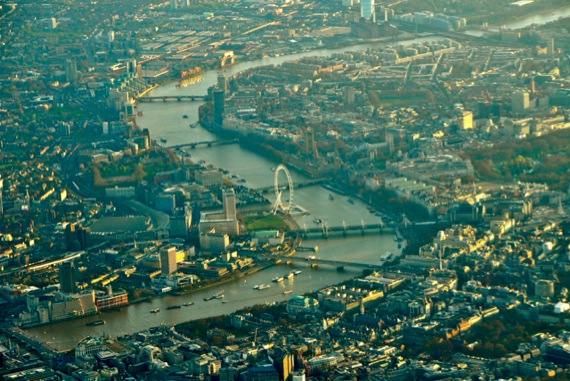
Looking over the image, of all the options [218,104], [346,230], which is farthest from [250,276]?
[218,104]

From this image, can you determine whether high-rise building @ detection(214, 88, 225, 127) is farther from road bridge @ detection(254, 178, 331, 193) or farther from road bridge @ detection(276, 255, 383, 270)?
road bridge @ detection(276, 255, 383, 270)

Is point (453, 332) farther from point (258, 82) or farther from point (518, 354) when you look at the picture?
point (258, 82)

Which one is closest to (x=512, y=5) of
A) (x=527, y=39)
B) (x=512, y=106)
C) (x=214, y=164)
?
(x=527, y=39)

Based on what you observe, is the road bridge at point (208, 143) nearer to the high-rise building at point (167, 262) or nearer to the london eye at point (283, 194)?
the london eye at point (283, 194)

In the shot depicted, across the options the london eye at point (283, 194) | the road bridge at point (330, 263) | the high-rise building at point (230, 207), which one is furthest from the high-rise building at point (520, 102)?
the road bridge at point (330, 263)

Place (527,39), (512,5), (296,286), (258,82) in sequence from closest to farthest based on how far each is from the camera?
1. (296,286)
2. (258,82)
3. (527,39)
4. (512,5)
